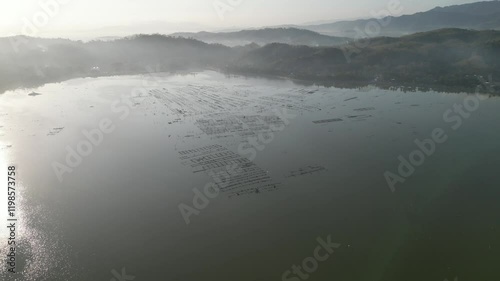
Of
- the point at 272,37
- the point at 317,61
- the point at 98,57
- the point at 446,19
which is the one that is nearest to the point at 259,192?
the point at 317,61

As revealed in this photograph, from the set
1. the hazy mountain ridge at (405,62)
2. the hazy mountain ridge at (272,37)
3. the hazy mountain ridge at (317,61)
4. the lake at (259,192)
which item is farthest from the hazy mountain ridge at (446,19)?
the lake at (259,192)

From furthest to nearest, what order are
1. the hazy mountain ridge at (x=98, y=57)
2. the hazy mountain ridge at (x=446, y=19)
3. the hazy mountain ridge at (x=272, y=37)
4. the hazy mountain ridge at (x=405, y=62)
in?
the hazy mountain ridge at (x=446, y=19), the hazy mountain ridge at (x=272, y=37), the hazy mountain ridge at (x=98, y=57), the hazy mountain ridge at (x=405, y=62)

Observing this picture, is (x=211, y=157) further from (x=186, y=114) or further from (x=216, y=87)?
(x=216, y=87)

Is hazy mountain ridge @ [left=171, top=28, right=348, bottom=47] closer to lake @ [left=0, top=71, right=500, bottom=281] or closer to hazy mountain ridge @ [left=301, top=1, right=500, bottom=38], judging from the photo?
hazy mountain ridge @ [left=301, top=1, right=500, bottom=38]

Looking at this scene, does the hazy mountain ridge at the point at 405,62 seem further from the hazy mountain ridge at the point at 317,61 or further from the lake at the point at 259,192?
the lake at the point at 259,192

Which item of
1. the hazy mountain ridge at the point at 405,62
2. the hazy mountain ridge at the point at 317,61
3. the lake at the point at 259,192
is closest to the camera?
the lake at the point at 259,192

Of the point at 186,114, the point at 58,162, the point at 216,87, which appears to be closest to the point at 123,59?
the point at 216,87
